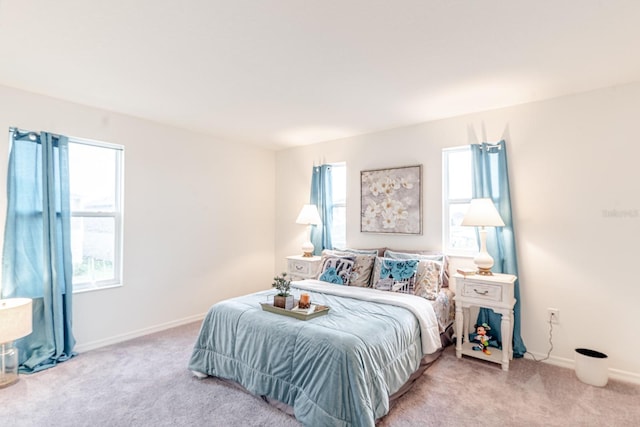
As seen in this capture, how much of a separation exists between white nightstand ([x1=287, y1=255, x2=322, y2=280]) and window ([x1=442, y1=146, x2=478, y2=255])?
1591 mm

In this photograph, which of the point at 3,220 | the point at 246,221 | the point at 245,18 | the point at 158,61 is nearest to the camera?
the point at 245,18

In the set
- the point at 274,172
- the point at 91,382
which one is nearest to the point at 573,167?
the point at 274,172

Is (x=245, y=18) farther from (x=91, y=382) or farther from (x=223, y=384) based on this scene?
(x=91, y=382)

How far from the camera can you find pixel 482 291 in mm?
2846

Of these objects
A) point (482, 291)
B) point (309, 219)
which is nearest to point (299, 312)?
point (482, 291)

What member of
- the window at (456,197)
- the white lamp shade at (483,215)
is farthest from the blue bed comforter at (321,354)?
the window at (456,197)

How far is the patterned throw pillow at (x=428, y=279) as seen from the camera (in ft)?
9.75

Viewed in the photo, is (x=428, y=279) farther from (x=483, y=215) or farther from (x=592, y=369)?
(x=592, y=369)

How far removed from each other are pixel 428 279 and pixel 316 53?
85.8 inches

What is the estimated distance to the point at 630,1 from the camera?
1.64 meters

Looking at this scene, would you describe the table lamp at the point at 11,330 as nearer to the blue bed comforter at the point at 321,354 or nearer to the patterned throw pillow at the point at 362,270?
the blue bed comforter at the point at 321,354

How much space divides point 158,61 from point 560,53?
9.03 feet

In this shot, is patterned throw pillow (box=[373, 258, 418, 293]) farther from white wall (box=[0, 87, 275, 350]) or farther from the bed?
white wall (box=[0, 87, 275, 350])

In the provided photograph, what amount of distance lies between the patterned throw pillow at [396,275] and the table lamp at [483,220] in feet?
1.93
